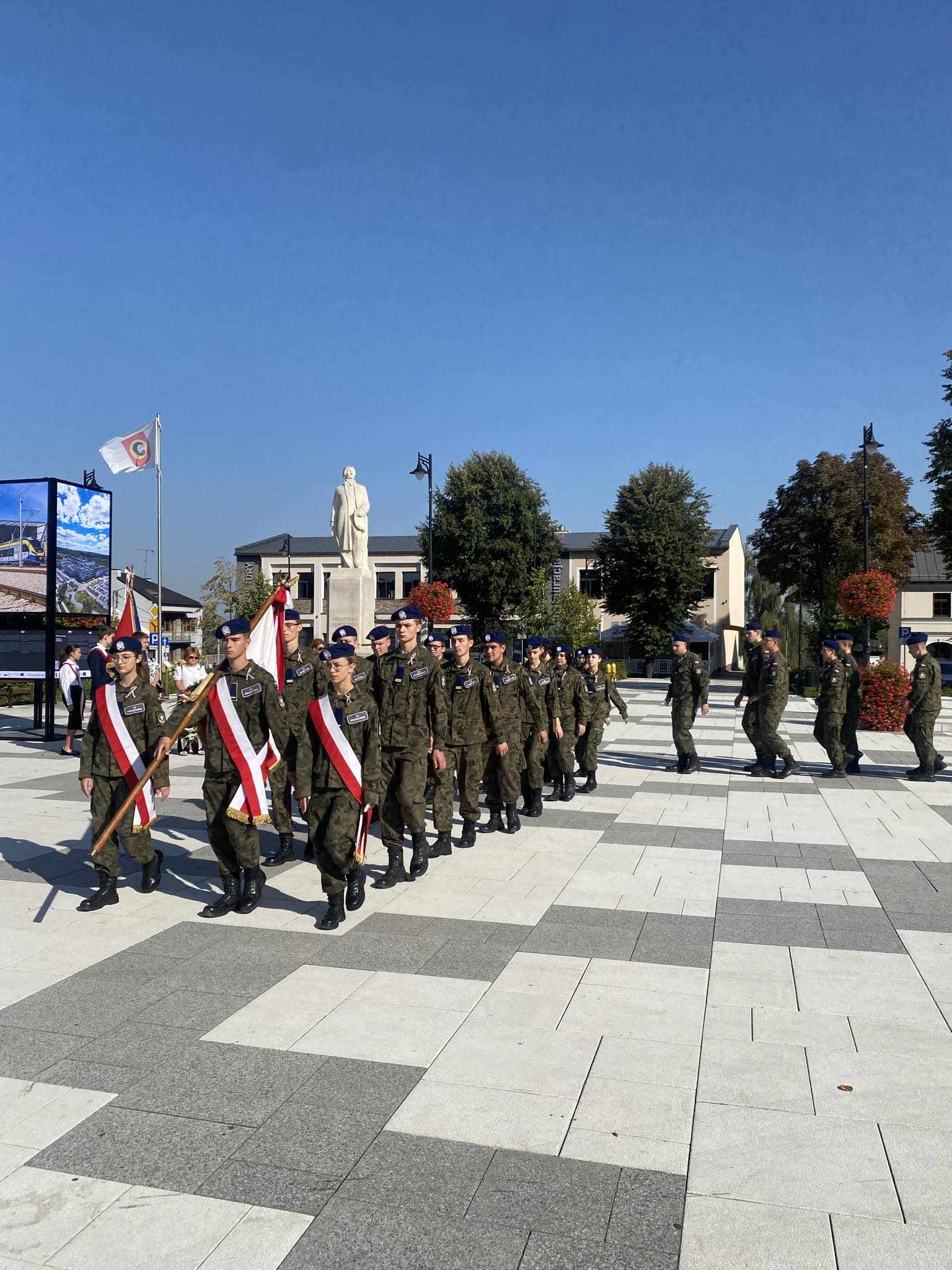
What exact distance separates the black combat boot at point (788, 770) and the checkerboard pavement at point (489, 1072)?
5487 millimetres

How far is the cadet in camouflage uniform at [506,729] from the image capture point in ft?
31.1

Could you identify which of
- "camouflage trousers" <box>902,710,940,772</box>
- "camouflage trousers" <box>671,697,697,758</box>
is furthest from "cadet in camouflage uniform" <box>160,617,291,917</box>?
"camouflage trousers" <box>902,710,940,772</box>

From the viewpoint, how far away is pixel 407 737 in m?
7.57

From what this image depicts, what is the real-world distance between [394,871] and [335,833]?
1.43 meters

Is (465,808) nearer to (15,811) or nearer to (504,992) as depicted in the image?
(504,992)

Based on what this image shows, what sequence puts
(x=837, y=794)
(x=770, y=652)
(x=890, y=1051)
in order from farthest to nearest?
(x=770, y=652) < (x=837, y=794) < (x=890, y=1051)

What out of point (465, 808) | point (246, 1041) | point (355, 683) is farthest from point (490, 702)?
point (246, 1041)

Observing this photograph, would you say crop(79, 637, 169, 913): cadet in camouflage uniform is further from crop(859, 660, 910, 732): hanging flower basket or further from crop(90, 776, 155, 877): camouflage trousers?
crop(859, 660, 910, 732): hanging flower basket

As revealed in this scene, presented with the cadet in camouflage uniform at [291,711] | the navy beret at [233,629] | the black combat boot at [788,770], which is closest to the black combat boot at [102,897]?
the cadet in camouflage uniform at [291,711]

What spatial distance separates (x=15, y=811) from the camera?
419 inches

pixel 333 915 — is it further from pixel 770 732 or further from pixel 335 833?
pixel 770 732

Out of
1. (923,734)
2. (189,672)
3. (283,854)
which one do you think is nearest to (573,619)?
(189,672)

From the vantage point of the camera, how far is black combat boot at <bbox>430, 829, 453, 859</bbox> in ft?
28.4

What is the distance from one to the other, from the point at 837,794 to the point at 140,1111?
396 inches
